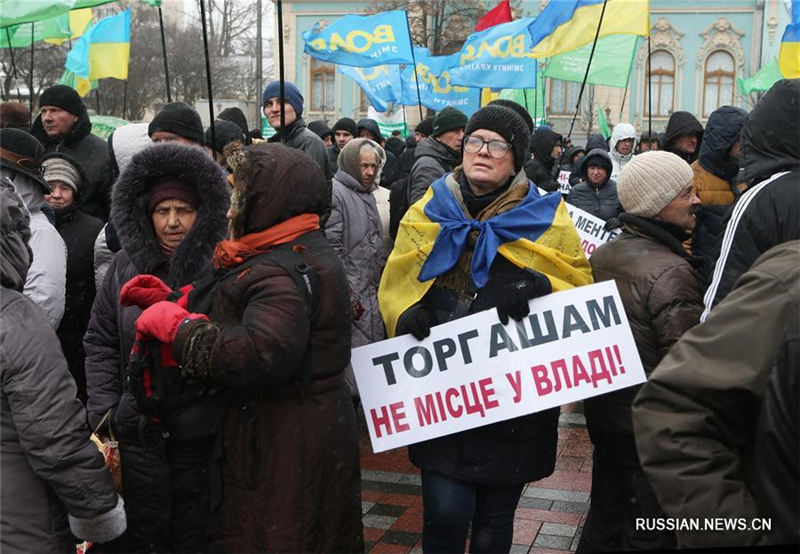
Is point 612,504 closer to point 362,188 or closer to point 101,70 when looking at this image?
point 362,188

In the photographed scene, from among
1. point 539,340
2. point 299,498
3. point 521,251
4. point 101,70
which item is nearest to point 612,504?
point 539,340

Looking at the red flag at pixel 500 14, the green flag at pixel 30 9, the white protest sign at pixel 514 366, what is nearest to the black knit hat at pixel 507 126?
the white protest sign at pixel 514 366

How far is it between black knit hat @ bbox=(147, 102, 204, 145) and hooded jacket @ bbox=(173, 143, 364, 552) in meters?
2.28

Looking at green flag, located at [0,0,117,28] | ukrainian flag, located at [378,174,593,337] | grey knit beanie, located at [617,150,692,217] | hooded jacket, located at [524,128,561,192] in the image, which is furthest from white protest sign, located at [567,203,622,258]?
green flag, located at [0,0,117,28]

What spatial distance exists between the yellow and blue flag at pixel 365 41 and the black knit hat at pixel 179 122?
6.08 m

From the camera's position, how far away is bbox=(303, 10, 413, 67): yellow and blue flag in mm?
11328

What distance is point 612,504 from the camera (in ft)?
13.2

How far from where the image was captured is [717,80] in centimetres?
4609

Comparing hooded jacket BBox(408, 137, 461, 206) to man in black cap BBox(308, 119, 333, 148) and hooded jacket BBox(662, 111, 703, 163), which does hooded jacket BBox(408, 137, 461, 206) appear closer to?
hooded jacket BBox(662, 111, 703, 163)

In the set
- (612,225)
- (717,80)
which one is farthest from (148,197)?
(717,80)

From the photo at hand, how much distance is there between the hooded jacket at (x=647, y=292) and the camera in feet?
11.9

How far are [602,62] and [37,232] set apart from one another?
32.4 feet

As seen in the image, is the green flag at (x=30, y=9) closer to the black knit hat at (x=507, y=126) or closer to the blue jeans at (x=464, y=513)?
the black knit hat at (x=507, y=126)

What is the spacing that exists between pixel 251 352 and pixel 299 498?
52 centimetres
